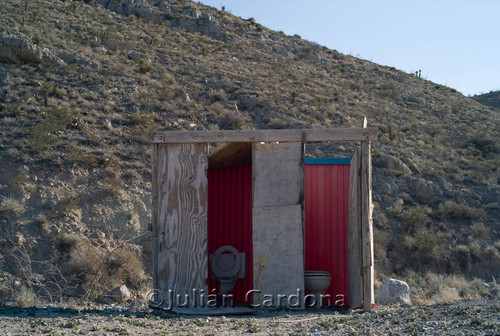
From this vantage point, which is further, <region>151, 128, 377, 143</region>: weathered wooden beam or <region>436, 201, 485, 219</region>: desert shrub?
<region>436, 201, 485, 219</region>: desert shrub

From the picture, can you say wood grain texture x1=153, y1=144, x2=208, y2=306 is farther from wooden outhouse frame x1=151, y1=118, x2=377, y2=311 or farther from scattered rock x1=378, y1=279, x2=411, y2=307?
scattered rock x1=378, y1=279, x2=411, y2=307

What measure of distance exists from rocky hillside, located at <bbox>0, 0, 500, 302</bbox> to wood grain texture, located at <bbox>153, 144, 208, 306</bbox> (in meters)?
1.49

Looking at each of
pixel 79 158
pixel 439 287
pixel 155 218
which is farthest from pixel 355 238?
pixel 79 158

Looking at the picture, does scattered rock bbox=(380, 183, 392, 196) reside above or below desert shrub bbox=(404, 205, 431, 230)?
above

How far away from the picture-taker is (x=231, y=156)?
1099cm

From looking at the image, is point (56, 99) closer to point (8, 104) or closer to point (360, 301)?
point (8, 104)

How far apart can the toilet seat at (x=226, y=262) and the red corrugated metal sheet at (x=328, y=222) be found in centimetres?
128

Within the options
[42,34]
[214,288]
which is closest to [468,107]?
[42,34]

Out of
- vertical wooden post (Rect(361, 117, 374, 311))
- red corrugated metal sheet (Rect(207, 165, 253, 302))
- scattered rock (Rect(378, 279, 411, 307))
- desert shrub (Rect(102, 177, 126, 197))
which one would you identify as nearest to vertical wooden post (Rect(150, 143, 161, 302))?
red corrugated metal sheet (Rect(207, 165, 253, 302))

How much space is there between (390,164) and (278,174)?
12.9 m

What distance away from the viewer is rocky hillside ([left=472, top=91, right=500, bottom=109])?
4069 cm

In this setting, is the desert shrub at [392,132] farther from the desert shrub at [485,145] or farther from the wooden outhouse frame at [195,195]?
the wooden outhouse frame at [195,195]

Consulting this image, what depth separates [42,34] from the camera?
84.1ft

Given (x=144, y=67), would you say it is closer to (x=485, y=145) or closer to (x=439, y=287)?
(x=485, y=145)
